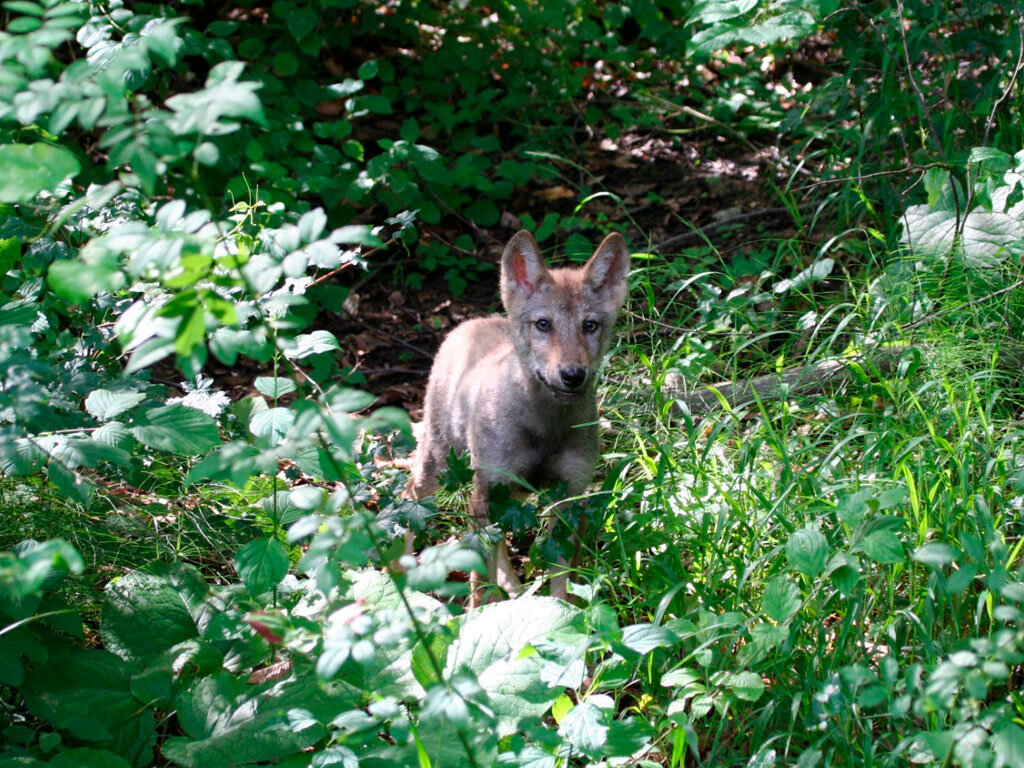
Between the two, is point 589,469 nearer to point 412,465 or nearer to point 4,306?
point 412,465

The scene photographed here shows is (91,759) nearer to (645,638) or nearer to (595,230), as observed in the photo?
(645,638)

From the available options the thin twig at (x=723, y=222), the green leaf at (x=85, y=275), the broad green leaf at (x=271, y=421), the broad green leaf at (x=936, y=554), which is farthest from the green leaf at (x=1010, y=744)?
the thin twig at (x=723, y=222)

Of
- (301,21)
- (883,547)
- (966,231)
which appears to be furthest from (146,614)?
(301,21)

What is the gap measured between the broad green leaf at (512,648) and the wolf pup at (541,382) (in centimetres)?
96

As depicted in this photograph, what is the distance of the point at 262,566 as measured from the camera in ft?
8.85

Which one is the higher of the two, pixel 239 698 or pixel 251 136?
pixel 251 136

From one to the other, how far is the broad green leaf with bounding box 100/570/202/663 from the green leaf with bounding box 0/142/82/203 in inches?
64.3

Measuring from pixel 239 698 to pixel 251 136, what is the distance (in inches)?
159

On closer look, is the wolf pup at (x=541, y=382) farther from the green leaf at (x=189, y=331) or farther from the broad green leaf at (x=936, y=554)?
the green leaf at (x=189, y=331)

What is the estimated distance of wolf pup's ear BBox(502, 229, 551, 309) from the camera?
4.41 m

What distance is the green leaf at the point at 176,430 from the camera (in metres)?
2.75

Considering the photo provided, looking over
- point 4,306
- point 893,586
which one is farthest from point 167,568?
point 893,586

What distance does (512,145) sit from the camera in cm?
793

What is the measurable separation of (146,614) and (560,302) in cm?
209
